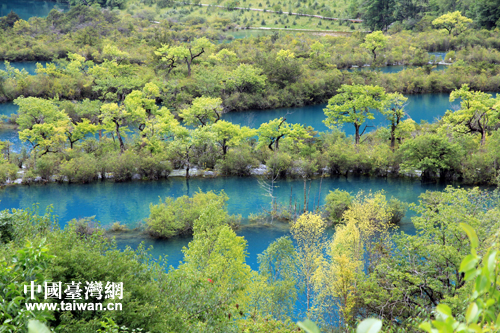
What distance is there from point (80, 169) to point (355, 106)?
2516 centimetres

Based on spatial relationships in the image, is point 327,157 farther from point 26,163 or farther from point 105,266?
point 105,266

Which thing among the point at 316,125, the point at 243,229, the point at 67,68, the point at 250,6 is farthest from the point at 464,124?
the point at 250,6

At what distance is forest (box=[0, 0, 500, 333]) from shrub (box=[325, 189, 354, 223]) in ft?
0.51

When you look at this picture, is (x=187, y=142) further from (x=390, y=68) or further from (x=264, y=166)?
(x=390, y=68)

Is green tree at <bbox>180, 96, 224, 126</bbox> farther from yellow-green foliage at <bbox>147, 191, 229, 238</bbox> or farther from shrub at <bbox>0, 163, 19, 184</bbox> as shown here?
shrub at <bbox>0, 163, 19, 184</bbox>

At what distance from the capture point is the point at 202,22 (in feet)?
303

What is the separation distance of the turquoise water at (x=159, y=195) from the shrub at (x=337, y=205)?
6.90 ft

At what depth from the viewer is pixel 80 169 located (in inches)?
1420

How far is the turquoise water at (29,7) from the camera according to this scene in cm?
9731

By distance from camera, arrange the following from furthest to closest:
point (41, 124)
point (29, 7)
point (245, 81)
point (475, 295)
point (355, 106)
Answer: point (29, 7), point (245, 81), point (355, 106), point (41, 124), point (475, 295)

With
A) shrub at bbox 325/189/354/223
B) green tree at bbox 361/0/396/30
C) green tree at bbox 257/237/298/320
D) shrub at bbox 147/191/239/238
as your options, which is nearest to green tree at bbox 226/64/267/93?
shrub at bbox 147/191/239/238

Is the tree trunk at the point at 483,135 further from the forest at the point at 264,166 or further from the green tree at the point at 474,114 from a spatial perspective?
the forest at the point at 264,166

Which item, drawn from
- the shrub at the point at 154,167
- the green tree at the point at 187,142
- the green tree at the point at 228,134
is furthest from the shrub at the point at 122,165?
the green tree at the point at 228,134

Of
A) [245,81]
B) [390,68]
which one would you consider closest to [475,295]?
[245,81]
